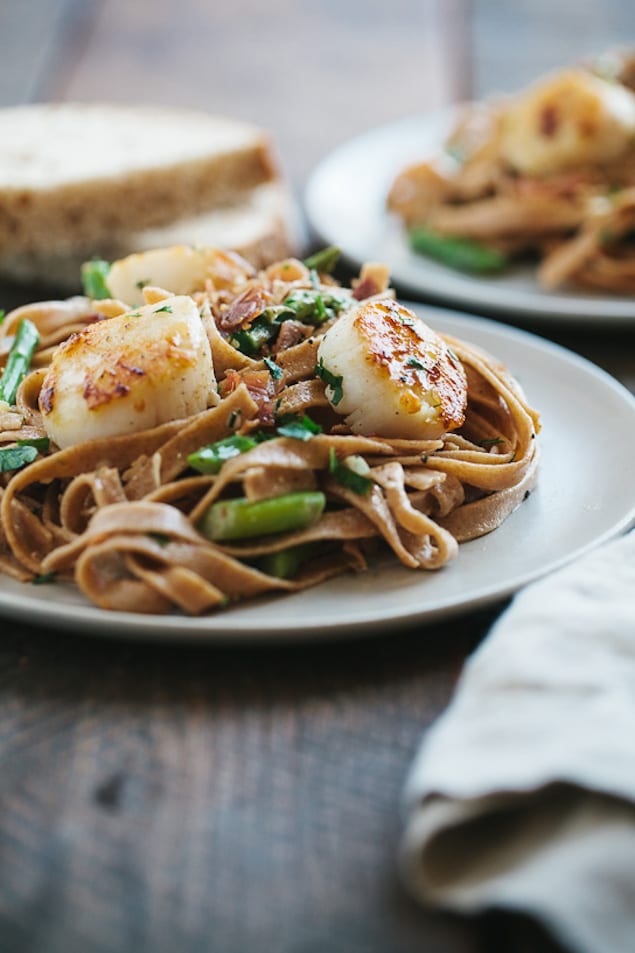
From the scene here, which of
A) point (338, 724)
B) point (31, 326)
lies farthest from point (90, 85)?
point (338, 724)

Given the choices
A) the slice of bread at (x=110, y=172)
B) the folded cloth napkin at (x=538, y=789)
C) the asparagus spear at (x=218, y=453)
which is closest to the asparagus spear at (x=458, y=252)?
the slice of bread at (x=110, y=172)

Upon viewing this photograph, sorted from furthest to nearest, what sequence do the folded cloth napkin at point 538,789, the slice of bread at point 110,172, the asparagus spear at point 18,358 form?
the slice of bread at point 110,172, the asparagus spear at point 18,358, the folded cloth napkin at point 538,789

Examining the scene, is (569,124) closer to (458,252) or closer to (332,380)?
(458,252)

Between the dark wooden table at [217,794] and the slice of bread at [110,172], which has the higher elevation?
the dark wooden table at [217,794]

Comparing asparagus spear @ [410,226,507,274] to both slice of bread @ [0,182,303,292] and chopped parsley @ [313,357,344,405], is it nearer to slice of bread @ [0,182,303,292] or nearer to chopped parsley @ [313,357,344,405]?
slice of bread @ [0,182,303,292]

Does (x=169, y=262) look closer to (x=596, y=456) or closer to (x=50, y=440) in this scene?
(x=50, y=440)

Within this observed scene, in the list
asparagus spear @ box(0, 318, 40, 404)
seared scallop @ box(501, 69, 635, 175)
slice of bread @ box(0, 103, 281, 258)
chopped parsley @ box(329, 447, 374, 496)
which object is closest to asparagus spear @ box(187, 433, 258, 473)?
chopped parsley @ box(329, 447, 374, 496)

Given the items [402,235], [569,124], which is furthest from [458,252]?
[569,124]

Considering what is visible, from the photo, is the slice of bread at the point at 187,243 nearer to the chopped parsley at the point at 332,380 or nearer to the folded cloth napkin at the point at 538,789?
the chopped parsley at the point at 332,380
